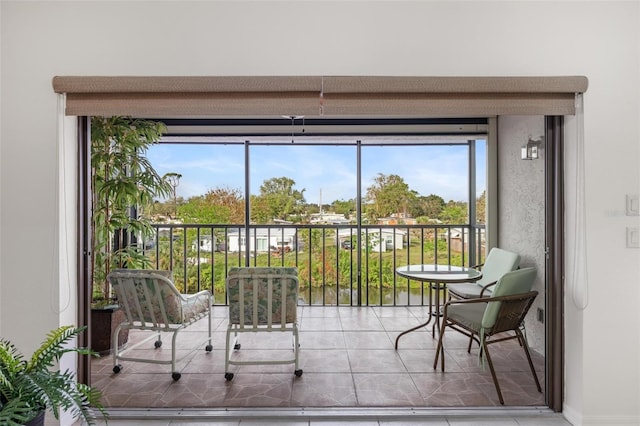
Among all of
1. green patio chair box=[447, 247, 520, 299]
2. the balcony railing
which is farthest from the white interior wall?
the balcony railing

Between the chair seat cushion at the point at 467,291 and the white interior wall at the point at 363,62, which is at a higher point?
the white interior wall at the point at 363,62

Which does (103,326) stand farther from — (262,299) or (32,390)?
(32,390)

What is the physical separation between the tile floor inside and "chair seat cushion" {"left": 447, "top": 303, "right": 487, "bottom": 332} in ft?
1.37

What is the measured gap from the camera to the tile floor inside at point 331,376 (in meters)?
2.47

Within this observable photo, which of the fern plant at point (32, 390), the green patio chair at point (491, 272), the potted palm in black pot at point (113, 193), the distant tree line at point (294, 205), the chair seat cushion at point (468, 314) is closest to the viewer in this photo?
the fern plant at point (32, 390)

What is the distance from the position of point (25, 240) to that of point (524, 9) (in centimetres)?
310

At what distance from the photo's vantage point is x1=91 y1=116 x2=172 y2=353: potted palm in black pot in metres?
3.22

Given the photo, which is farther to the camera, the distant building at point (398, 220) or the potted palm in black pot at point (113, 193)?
the distant building at point (398, 220)

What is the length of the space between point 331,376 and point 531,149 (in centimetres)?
249

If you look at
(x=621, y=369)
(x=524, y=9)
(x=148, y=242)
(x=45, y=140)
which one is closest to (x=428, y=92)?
(x=524, y=9)

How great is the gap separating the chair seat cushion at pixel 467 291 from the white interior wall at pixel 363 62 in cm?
143

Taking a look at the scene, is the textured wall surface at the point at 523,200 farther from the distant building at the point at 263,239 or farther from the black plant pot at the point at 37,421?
the black plant pot at the point at 37,421

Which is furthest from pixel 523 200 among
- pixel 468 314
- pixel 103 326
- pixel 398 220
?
pixel 103 326

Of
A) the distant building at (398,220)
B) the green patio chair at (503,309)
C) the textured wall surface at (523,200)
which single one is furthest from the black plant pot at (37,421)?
the distant building at (398,220)
